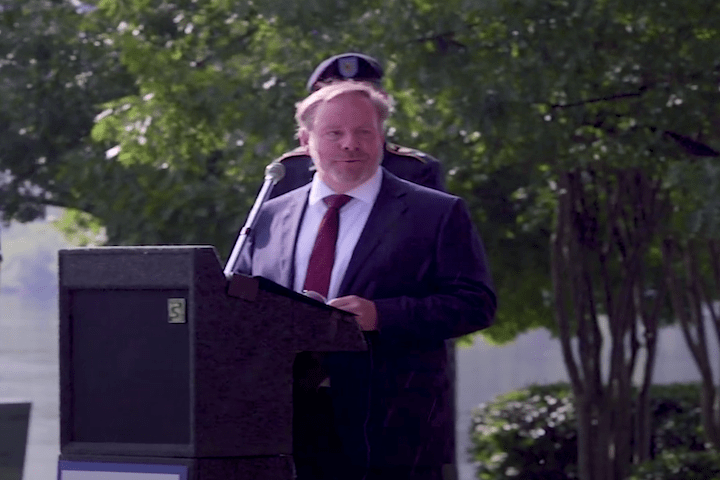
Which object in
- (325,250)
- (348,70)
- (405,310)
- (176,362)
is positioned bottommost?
(176,362)

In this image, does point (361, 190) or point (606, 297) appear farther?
point (606, 297)

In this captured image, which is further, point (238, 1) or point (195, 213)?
point (195, 213)

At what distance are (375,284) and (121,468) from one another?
0.92m

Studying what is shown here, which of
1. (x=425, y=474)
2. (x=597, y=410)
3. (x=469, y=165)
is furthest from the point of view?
(x=597, y=410)

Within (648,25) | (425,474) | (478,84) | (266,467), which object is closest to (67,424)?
(266,467)

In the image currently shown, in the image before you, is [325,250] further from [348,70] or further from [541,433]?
[541,433]

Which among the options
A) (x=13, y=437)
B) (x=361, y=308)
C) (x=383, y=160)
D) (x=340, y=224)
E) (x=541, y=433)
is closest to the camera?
(x=361, y=308)

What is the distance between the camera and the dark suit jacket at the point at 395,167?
4.39m

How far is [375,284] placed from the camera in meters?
3.98

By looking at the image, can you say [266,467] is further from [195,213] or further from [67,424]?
[195,213]

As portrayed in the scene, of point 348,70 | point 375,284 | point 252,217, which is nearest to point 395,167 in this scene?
point 348,70

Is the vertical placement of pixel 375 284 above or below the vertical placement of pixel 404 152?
below

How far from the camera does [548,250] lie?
17.6 meters

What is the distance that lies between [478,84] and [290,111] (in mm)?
1293
